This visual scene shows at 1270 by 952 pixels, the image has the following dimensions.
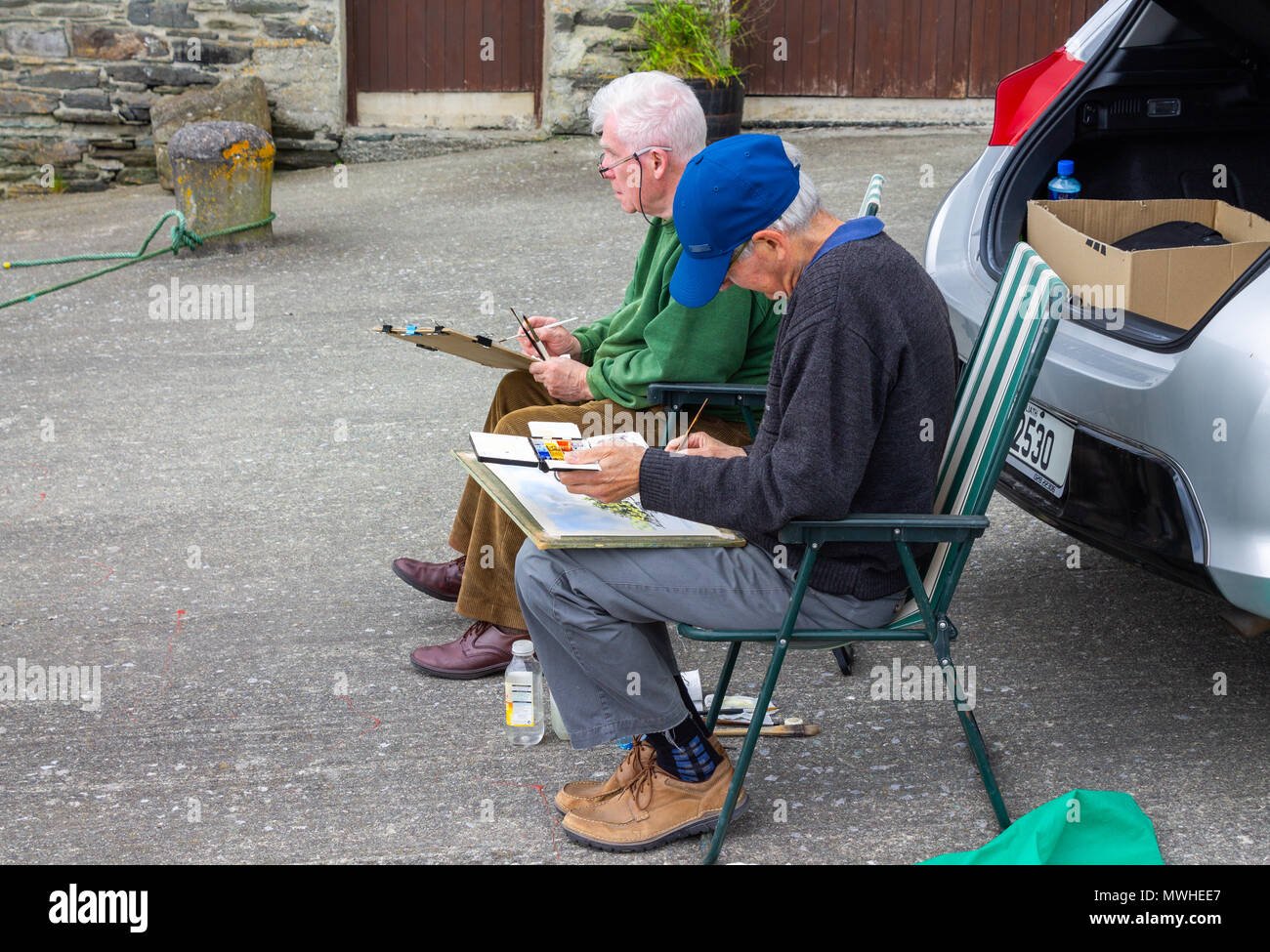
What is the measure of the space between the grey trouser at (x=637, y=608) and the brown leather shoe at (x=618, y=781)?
0.17 m

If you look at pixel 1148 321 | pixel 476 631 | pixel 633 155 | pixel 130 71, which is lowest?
pixel 476 631

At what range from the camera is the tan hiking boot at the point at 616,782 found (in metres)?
2.87

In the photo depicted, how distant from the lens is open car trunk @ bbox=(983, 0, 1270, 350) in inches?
147

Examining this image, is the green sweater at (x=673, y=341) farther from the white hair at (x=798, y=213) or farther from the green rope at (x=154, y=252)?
the green rope at (x=154, y=252)

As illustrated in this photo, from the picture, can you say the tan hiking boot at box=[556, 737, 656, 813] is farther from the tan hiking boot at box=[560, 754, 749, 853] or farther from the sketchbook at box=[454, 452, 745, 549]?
the sketchbook at box=[454, 452, 745, 549]

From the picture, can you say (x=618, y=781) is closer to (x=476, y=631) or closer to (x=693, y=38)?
(x=476, y=631)

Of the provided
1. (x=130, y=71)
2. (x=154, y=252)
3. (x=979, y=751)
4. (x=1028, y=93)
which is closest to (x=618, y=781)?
(x=979, y=751)

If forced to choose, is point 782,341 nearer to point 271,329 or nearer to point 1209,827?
point 1209,827

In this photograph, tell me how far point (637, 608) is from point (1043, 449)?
1059mm

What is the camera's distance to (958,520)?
252 cm

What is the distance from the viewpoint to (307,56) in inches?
407

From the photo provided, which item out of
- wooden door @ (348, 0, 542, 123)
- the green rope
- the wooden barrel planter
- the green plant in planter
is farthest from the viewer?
wooden door @ (348, 0, 542, 123)

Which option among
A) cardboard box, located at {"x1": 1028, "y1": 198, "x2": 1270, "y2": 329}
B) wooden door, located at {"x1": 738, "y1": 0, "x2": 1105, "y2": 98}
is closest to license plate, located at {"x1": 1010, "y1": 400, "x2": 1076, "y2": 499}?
cardboard box, located at {"x1": 1028, "y1": 198, "x2": 1270, "y2": 329}

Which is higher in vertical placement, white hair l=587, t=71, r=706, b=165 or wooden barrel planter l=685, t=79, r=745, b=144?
wooden barrel planter l=685, t=79, r=745, b=144
